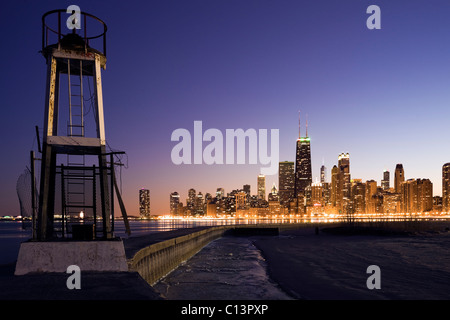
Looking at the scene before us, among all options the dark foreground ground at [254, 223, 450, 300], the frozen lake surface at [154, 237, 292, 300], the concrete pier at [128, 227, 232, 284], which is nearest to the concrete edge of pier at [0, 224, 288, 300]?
the concrete pier at [128, 227, 232, 284]

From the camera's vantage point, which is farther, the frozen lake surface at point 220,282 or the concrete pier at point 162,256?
the concrete pier at point 162,256

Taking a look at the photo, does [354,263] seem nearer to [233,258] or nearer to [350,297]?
[233,258]

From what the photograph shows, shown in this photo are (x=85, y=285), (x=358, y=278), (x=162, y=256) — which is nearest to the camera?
(x=85, y=285)

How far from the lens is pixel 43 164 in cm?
1288

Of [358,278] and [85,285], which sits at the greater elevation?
[85,285]

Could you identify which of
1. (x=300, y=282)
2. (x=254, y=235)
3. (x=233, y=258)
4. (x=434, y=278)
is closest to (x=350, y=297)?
(x=300, y=282)

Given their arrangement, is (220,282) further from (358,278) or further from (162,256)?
(358,278)

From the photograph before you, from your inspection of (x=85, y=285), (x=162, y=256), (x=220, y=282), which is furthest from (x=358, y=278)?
(x=85, y=285)

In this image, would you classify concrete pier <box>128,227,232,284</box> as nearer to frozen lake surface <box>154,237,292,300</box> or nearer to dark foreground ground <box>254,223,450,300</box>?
frozen lake surface <box>154,237,292,300</box>

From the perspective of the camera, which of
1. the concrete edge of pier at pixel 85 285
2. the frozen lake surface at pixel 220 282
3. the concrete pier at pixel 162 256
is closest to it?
the concrete edge of pier at pixel 85 285

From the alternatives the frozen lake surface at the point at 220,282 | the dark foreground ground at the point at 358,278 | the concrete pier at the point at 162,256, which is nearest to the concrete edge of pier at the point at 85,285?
the concrete pier at the point at 162,256

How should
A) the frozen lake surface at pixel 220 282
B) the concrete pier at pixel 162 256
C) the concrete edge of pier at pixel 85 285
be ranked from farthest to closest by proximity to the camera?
→ the concrete pier at pixel 162 256
the frozen lake surface at pixel 220 282
the concrete edge of pier at pixel 85 285

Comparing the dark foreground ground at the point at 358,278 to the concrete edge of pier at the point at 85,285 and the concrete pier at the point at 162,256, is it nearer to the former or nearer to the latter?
the concrete pier at the point at 162,256
